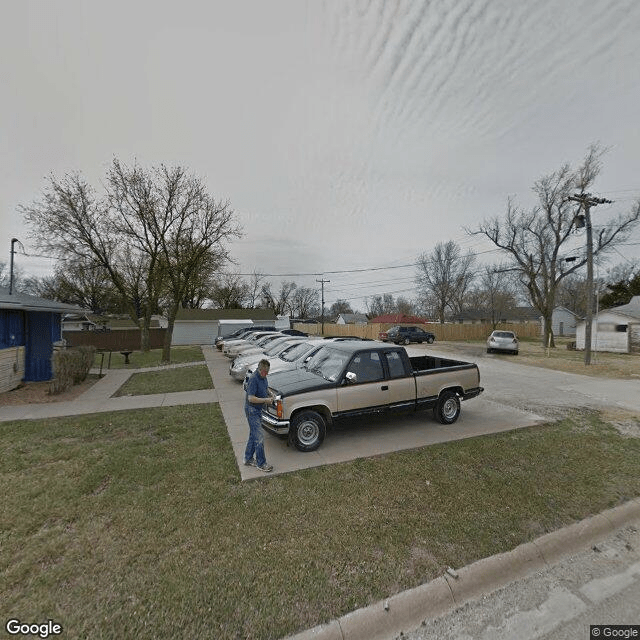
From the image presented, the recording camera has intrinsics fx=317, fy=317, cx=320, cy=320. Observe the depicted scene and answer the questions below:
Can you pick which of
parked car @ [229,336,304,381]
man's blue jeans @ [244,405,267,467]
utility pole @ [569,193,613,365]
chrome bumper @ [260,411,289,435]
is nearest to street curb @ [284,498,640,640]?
man's blue jeans @ [244,405,267,467]

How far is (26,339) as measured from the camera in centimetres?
1030

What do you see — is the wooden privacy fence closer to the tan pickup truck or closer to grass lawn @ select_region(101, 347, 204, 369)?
grass lawn @ select_region(101, 347, 204, 369)

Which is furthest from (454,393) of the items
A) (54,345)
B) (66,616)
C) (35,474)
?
(54,345)

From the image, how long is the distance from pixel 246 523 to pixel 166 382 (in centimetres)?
872

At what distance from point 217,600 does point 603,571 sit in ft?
10.9

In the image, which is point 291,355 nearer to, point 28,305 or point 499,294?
point 28,305

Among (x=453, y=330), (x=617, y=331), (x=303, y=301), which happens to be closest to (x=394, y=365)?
(x=617, y=331)

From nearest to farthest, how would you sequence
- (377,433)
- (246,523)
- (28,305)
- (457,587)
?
(457,587) < (246,523) < (377,433) < (28,305)

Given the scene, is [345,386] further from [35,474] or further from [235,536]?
[35,474]

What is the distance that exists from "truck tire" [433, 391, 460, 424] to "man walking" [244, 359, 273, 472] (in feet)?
12.1

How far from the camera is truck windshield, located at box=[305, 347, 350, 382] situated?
564 cm

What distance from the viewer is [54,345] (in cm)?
1160

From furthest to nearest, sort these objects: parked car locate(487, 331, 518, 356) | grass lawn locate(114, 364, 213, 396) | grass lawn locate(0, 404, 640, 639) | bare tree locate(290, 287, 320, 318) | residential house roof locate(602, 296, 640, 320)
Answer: bare tree locate(290, 287, 320, 318) → residential house roof locate(602, 296, 640, 320) → parked car locate(487, 331, 518, 356) → grass lawn locate(114, 364, 213, 396) → grass lawn locate(0, 404, 640, 639)

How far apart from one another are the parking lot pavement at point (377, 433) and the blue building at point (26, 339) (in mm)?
6590
